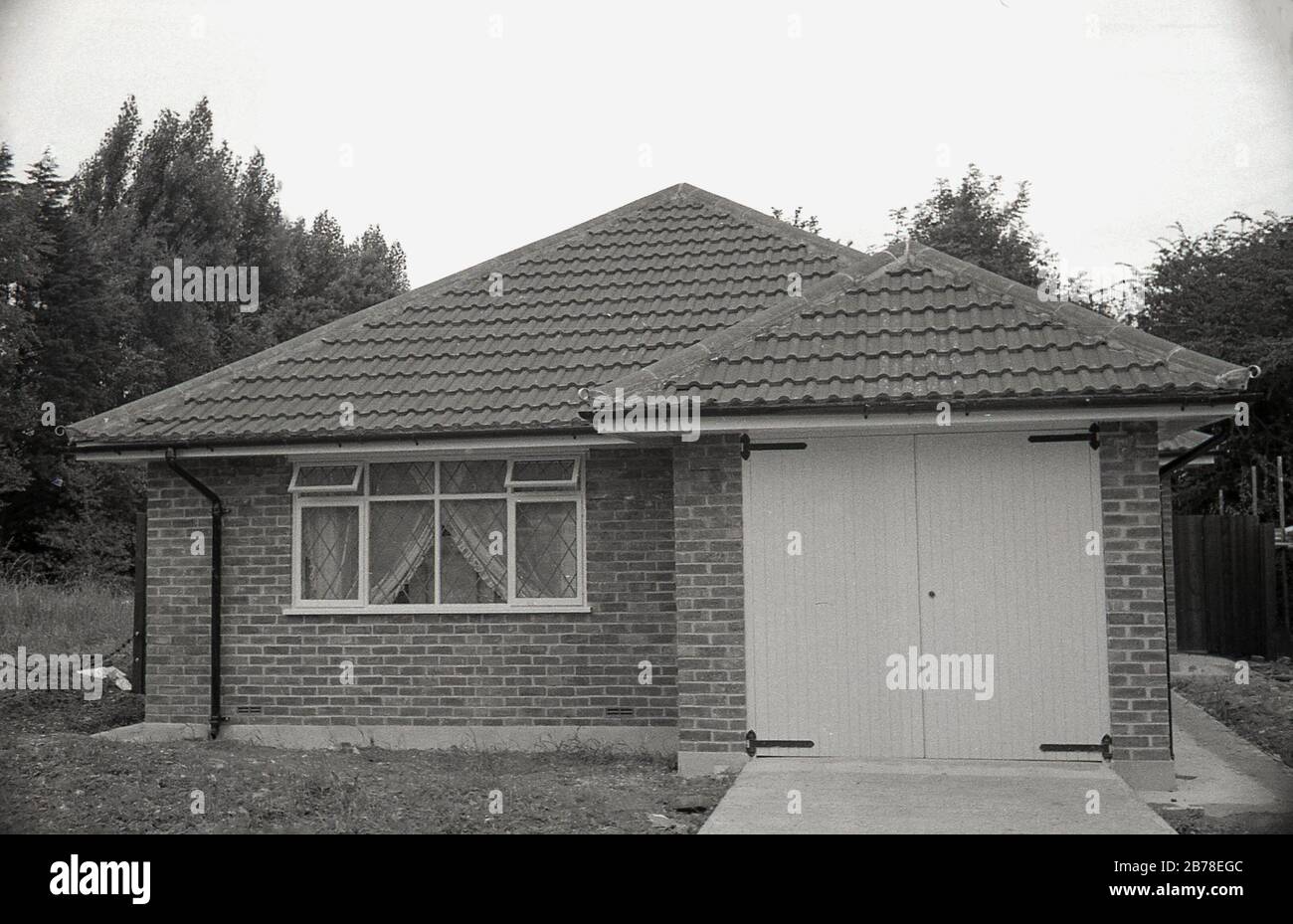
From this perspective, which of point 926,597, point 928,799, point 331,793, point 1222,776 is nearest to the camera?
point 928,799

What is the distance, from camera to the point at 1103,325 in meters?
9.53

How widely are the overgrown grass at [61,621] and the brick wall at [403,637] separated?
20.5ft

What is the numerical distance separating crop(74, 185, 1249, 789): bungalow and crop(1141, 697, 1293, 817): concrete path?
0.46 m

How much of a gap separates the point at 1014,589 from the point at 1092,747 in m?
1.23

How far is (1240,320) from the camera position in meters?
23.6

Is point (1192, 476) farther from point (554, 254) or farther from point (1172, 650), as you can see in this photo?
point (554, 254)

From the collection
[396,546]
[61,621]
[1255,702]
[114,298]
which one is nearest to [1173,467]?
[1255,702]

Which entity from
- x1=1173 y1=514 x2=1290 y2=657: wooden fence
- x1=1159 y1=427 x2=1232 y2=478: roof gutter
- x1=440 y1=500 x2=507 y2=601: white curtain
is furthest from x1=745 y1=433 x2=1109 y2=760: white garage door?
x1=1173 y1=514 x2=1290 y2=657: wooden fence

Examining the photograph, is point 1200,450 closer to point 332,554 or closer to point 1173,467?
point 1173,467

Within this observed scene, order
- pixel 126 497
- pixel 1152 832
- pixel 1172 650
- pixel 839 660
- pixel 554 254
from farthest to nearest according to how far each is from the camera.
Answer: pixel 126 497, pixel 1172 650, pixel 554 254, pixel 839 660, pixel 1152 832

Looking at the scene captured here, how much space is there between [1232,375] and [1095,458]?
107 cm

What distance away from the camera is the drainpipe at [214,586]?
11416 mm

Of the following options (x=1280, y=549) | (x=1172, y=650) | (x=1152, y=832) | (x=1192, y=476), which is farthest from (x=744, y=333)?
(x=1192, y=476)

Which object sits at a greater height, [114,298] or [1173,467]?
[114,298]
